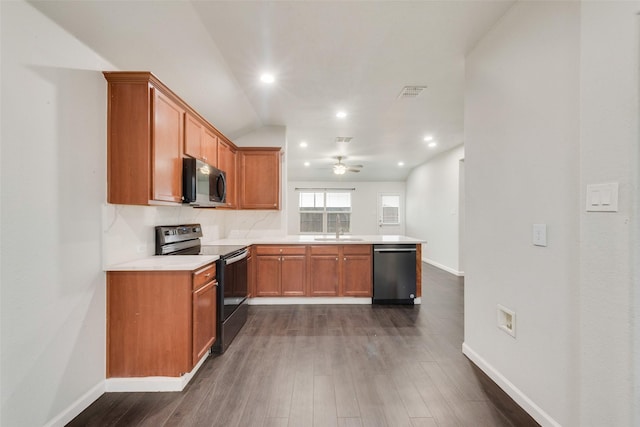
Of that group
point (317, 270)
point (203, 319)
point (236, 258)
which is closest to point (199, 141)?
point (236, 258)

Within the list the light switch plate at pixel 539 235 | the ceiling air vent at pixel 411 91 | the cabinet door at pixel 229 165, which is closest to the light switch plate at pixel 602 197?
the light switch plate at pixel 539 235

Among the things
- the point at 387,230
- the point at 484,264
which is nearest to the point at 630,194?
the point at 484,264

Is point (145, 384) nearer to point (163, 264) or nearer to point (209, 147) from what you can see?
point (163, 264)

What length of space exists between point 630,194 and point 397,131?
3843mm

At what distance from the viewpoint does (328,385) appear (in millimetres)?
2016

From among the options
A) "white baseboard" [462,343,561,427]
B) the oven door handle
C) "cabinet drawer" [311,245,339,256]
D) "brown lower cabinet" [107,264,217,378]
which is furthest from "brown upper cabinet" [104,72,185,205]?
"white baseboard" [462,343,561,427]

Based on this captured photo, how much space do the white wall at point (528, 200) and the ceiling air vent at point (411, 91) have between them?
0.75 meters

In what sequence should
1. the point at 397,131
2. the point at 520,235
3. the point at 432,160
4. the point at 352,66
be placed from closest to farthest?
the point at 520,235, the point at 352,66, the point at 397,131, the point at 432,160

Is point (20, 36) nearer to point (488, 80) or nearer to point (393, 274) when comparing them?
point (488, 80)

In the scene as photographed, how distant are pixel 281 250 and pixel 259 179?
1.15 m

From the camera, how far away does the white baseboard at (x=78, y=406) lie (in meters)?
1.60

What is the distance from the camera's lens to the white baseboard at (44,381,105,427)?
1.60 meters

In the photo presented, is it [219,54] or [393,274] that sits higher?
[219,54]

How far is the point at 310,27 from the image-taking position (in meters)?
2.09
